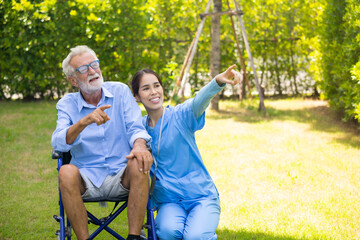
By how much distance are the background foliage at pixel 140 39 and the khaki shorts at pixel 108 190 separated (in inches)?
223

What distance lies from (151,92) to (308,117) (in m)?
5.63

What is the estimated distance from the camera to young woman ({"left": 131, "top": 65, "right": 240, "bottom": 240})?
2.88 meters

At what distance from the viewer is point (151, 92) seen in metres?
3.11

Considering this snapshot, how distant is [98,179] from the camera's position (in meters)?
2.96

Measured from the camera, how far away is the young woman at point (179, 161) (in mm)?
2877

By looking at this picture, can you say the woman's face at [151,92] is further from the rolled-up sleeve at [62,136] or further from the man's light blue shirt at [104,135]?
the rolled-up sleeve at [62,136]

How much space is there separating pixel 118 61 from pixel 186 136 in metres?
6.63

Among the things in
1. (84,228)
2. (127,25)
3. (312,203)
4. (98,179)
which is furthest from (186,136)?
(127,25)

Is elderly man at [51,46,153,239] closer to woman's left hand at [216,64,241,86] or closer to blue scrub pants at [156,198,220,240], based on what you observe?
blue scrub pants at [156,198,220,240]

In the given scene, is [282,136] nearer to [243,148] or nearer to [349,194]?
[243,148]

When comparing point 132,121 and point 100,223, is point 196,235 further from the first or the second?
point 132,121

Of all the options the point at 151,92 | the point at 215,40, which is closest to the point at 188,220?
the point at 151,92

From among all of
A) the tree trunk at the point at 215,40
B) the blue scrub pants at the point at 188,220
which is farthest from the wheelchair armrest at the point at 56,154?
the tree trunk at the point at 215,40

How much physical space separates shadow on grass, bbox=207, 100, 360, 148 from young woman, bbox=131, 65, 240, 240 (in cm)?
390
